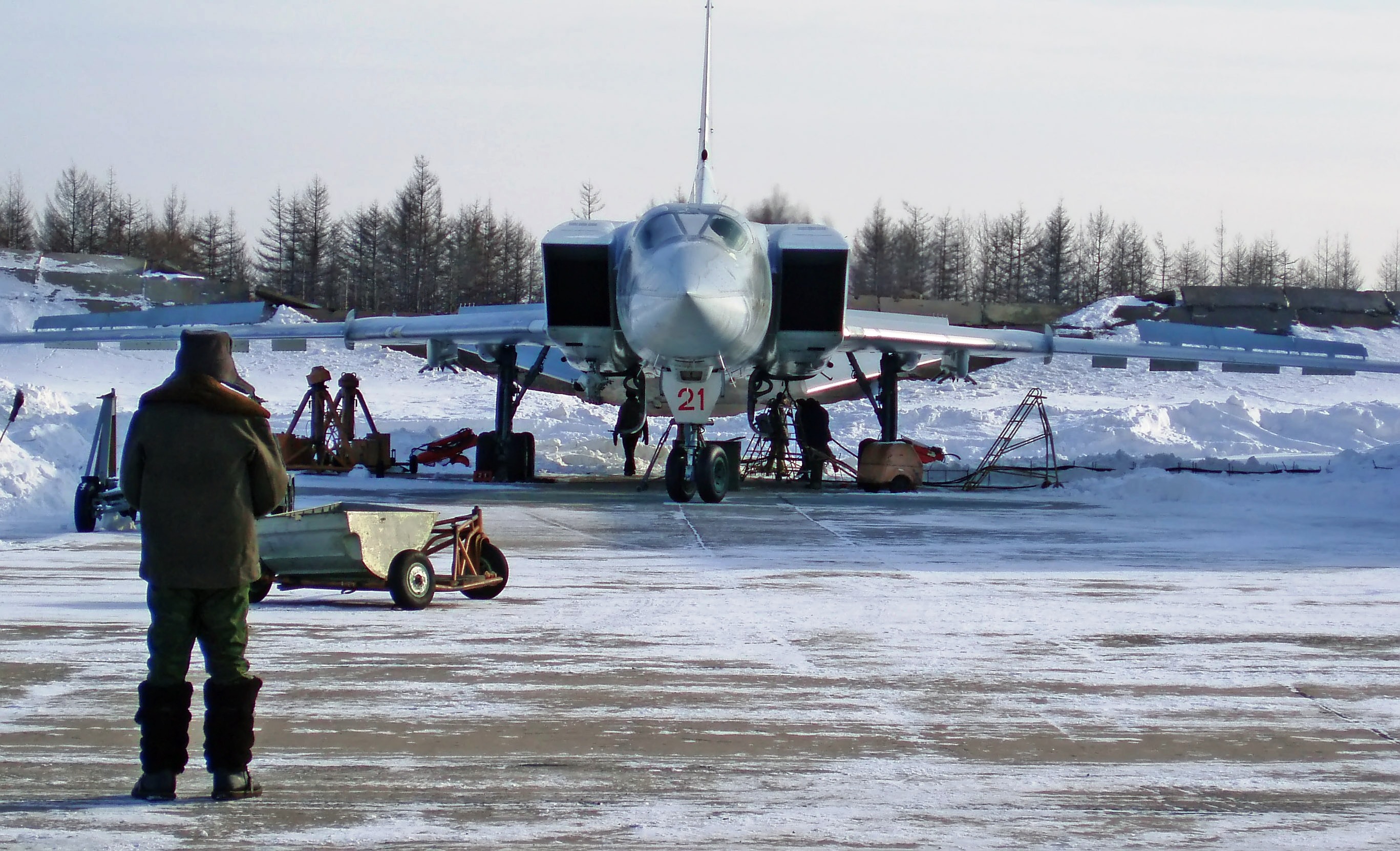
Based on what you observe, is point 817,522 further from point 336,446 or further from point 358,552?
point 336,446

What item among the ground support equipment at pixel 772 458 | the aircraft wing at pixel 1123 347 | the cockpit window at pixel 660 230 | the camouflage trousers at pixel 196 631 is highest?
the cockpit window at pixel 660 230

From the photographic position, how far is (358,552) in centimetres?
745

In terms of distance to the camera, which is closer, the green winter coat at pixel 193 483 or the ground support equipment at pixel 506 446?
the green winter coat at pixel 193 483

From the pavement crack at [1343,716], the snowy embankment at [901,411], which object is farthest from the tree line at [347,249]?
the pavement crack at [1343,716]

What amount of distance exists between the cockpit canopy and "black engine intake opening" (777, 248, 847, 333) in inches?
73.8

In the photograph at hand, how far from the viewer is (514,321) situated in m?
21.2

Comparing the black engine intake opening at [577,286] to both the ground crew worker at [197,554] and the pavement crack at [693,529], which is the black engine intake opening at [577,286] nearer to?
the pavement crack at [693,529]

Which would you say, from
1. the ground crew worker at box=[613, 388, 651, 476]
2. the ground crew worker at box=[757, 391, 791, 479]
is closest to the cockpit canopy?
the ground crew worker at box=[613, 388, 651, 476]

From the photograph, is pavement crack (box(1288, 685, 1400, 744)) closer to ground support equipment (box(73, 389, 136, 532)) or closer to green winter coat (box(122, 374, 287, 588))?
green winter coat (box(122, 374, 287, 588))

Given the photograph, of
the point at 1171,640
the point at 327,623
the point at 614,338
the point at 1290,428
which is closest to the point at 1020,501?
the point at 614,338

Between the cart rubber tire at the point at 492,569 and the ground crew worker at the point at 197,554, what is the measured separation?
13.0ft

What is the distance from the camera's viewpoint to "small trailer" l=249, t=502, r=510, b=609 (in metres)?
7.50

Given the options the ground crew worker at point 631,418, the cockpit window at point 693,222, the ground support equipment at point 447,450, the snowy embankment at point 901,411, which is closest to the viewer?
the cockpit window at point 693,222

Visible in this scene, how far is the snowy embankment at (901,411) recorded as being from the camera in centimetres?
1709
